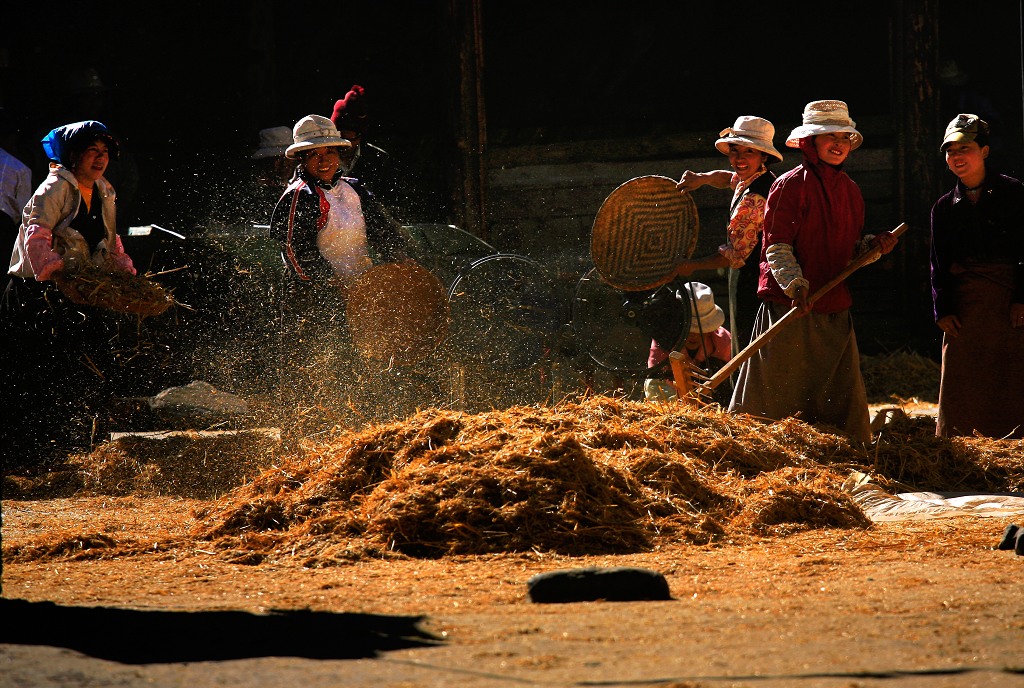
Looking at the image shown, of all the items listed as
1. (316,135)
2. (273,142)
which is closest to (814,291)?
(316,135)

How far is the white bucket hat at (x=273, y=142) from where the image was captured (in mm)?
11188

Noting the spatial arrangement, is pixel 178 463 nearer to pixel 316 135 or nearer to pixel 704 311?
pixel 316 135

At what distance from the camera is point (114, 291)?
24.9 ft

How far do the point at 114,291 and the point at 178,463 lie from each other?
1063 millimetres

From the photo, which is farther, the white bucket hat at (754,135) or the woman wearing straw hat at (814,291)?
the white bucket hat at (754,135)

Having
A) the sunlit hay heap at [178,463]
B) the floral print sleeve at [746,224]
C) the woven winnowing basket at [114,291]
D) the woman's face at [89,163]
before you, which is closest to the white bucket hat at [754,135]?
the floral print sleeve at [746,224]

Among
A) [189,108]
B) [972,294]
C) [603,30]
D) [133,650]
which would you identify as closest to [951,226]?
[972,294]

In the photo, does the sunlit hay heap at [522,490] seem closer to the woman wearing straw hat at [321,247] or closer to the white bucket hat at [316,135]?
the woman wearing straw hat at [321,247]

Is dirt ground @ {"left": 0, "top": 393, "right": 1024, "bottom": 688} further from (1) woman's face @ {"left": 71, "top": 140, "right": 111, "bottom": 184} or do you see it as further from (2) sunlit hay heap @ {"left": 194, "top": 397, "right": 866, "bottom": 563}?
(1) woman's face @ {"left": 71, "top": 140, "right": 111, "bottom": 184}

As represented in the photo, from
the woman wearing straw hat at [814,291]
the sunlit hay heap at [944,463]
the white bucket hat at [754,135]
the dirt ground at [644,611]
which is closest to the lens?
the dirt ground at [644,611]

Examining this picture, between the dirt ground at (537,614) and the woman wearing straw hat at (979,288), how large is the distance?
1.86 m

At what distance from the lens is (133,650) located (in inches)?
144

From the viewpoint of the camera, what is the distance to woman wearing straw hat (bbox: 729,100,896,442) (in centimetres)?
738

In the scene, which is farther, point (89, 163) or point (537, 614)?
point (89, 163)
